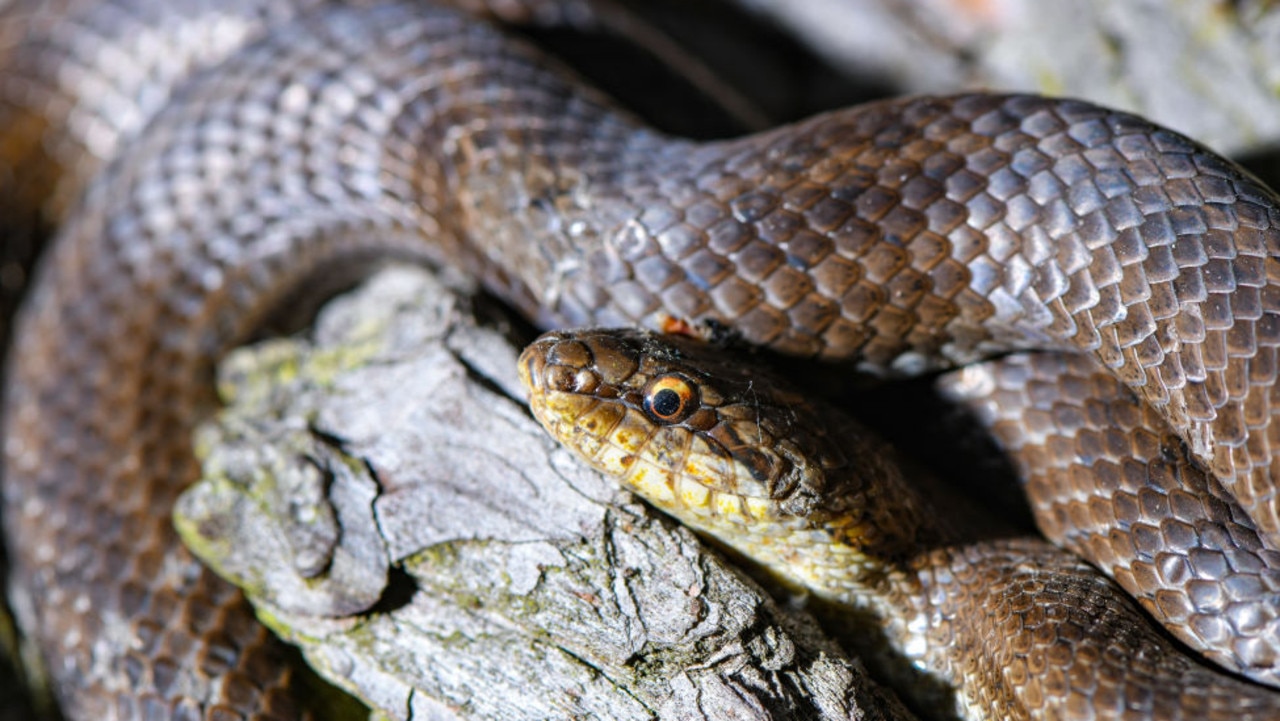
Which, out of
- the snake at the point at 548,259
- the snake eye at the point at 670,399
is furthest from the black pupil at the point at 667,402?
the snake at the point at 548,259

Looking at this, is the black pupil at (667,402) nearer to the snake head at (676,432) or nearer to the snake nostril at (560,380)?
the snake head at (676,432)

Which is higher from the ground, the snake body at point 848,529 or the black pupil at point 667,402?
the black pupil at point 667,402

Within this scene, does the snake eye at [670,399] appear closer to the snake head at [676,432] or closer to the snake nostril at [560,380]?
the snake head at [676,432]

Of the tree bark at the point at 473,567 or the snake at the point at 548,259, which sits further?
the tree bark at the point at 473,567

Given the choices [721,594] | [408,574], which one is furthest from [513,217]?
[721,594]

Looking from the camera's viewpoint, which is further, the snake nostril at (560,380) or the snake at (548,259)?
the snake nostril at (560,380)

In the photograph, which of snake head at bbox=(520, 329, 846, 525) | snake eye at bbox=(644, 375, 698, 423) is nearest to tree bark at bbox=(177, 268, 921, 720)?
snake head at bbox=(520, 329, 846, 525)

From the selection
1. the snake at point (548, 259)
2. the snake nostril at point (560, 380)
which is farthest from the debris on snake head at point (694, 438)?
the snake at point (548, 259)
